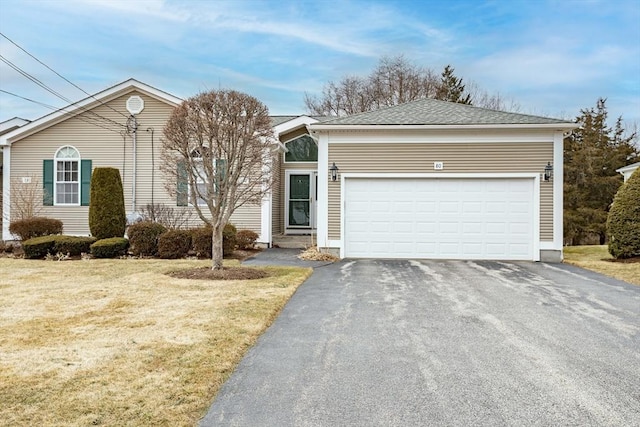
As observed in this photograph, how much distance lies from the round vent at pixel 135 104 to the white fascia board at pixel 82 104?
0.33 meters

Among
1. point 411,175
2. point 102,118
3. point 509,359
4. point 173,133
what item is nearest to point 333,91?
Answer: point 102,118

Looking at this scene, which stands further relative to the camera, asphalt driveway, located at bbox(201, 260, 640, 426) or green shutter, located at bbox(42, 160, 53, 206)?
green shutter, located at bbox(42, 160, 53, 206)

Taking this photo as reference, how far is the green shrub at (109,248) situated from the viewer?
13.0 metres

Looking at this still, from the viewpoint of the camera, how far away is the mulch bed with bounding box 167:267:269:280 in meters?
9.59

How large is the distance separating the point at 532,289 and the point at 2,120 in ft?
62.1

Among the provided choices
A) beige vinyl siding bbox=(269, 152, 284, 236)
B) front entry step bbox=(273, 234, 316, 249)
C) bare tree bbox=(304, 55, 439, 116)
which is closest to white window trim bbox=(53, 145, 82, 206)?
beige vinyl siding bbox=(269, 152, 284, 236)

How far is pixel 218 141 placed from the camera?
31.7 feet

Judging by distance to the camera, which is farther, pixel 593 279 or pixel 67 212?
pixel 67 212

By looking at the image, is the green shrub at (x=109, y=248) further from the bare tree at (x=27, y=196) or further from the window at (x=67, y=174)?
the window at (x=67, y=174)

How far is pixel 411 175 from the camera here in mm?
12961

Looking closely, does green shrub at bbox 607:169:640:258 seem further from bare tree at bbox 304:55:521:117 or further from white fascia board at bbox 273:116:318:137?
bare tree at bbox 304:55:521:117

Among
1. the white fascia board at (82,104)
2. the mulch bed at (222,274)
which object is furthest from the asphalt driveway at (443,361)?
the white fascia board at (82,104)

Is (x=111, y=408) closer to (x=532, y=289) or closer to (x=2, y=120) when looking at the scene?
(x=532, y=289)

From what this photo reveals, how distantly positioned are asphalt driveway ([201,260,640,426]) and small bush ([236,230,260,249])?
6.14 meters
